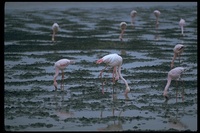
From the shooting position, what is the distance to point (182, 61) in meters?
17.4

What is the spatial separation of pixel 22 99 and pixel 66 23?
18.0 meters

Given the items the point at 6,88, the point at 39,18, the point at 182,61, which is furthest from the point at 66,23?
the point at 6,88

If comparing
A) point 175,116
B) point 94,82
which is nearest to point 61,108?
point 175,116

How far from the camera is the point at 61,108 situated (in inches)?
456

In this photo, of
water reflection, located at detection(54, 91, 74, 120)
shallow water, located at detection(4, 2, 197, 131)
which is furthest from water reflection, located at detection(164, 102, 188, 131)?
water reflection, located at detection(54, 91, 74, 120)

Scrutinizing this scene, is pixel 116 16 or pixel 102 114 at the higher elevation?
pixel 116 16

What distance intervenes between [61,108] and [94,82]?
2845 millimetres

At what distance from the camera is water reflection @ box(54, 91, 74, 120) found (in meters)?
11.0

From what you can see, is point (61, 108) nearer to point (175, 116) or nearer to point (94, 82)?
point (175, 116)

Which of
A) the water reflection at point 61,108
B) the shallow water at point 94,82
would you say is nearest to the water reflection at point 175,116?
the shallow water at point 94,82

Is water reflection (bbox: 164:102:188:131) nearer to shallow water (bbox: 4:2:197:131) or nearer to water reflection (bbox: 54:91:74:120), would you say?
shallow water (bbox: 4:2:197:131)

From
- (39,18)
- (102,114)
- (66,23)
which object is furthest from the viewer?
(39,18)

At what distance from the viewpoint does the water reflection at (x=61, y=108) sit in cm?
1103

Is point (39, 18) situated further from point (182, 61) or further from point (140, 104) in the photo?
point (140, 104)
